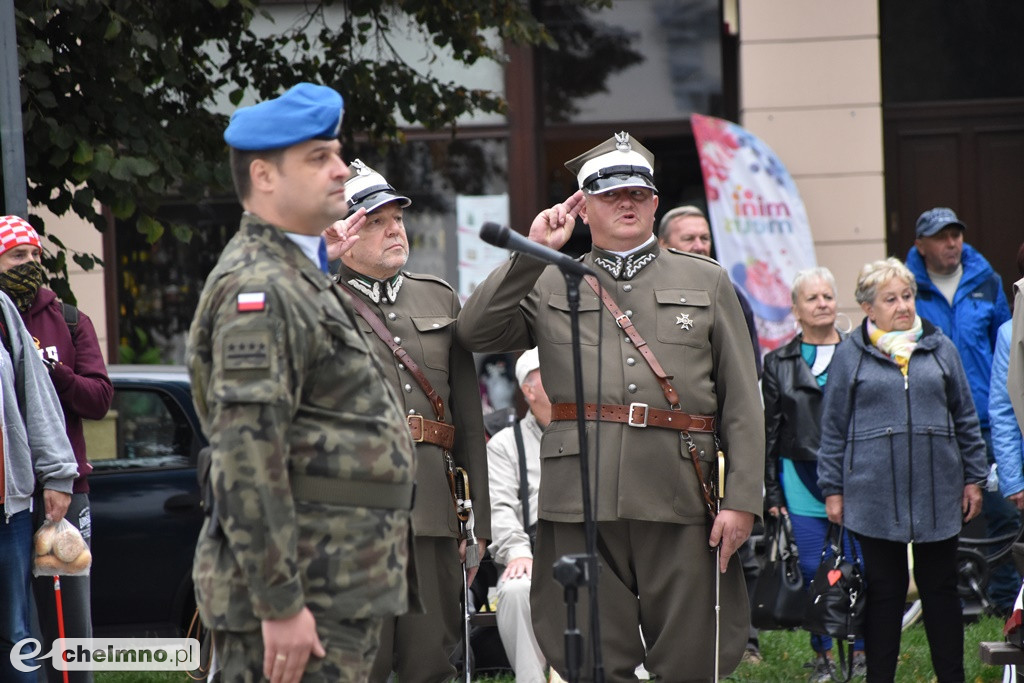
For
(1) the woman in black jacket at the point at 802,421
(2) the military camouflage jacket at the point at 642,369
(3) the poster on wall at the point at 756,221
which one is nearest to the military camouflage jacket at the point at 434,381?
(2) the military camouflage jacket at the point at 642,369

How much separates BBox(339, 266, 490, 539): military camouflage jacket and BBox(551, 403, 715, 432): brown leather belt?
1.38 ft

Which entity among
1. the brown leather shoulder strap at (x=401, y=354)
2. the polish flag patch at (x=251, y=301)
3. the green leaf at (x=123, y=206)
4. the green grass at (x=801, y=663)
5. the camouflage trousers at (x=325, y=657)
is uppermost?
the green leaf at (x=123, y=206)

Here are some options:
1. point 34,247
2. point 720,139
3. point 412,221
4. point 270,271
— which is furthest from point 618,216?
point 412,221

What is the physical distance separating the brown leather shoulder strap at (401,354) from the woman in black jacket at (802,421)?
289cm

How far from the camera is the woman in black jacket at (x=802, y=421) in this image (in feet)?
23.0

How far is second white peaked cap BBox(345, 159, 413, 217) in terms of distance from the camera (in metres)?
4.64

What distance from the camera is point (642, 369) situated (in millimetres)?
4457

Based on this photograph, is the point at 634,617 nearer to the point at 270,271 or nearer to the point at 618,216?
the point at 618,216

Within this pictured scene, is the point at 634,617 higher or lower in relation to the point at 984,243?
lower

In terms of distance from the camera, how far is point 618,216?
457 centimetres

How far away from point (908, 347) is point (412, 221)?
5101 millimetres

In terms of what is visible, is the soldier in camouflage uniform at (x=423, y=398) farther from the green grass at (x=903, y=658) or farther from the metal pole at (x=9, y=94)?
the green grass at (x=903, y=658)

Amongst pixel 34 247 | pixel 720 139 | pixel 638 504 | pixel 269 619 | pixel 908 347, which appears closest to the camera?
pixel 269 619

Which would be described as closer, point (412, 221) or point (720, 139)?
point (720, 139)
